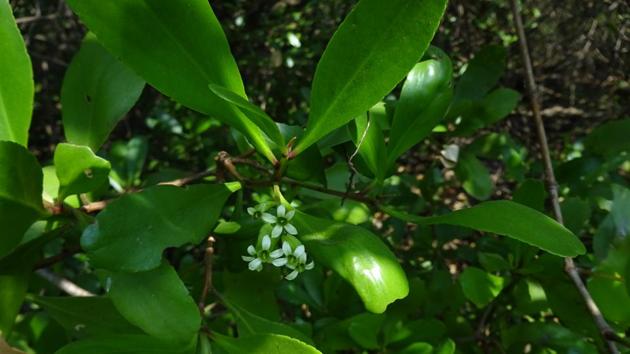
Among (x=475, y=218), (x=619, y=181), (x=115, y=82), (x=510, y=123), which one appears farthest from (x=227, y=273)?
(x=510, y=123)

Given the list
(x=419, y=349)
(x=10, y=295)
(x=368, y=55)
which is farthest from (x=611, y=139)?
(x=10, y=295)

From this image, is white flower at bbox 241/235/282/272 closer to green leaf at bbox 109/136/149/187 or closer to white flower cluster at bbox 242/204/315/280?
white flower cluster at bbox 242/204/315/280

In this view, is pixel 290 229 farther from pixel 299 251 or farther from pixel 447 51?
pixel 447 51

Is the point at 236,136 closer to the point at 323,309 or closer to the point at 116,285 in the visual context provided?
the point at 116,285

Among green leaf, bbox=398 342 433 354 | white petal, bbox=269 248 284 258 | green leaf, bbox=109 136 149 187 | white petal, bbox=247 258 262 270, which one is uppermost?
white petal, bbox=269 248 284 258

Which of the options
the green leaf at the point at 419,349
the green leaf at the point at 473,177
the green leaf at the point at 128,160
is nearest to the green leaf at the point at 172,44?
the green leaf at the point at 419,349

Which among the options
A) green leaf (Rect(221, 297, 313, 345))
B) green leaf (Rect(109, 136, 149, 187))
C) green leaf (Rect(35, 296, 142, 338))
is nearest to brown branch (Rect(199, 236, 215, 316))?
green leaf (Rect(221, 297, 313, 345))

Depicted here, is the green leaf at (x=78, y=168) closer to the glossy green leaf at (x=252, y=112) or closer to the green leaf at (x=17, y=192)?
the green leaf at (x=17, y=192)

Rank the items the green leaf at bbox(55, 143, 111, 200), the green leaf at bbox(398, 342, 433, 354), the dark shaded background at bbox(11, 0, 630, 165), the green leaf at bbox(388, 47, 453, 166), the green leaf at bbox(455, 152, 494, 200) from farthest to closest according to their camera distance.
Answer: the dark shaded background at bbox(11, 0, 630, 165) < the green leaf at bbox(455, 152, 494, 200) < the green leaf at bbox(398, 342, 433, 354) < the green leaf at bbox(388, 47, 453, 166) < the green leaf at bbox(55, 143, 111, 200)
